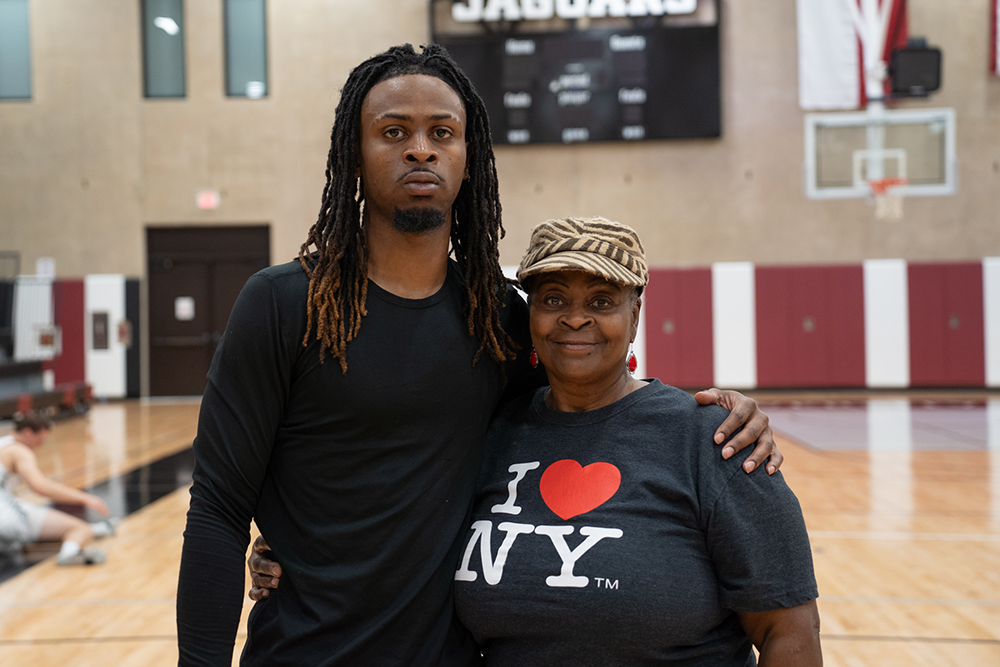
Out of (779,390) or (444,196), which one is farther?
(779,390)

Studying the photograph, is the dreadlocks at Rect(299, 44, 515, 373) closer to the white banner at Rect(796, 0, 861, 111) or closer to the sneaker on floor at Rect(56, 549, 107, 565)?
the sneaker on floor at Rect(56, 549, 107, 565)

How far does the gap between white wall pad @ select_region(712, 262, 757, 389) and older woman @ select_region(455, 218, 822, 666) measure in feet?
34.4

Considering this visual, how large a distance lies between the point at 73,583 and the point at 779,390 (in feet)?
33.1

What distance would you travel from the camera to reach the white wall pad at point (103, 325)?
470 inches

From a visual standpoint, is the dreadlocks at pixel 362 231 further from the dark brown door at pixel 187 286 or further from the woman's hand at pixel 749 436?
the dark brown door at pixel 187 286

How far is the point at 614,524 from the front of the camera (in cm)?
134

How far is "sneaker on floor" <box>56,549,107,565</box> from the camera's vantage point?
423 cm

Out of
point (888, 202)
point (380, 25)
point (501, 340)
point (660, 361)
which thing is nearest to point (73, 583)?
point (501, 340)

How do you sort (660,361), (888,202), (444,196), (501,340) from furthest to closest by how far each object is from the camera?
(660,361), (888,202), (501,340), (444,196)

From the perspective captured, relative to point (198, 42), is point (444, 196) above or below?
below

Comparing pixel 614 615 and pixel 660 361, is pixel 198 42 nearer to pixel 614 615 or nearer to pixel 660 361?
pixel 660 361

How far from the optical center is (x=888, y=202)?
1087cm

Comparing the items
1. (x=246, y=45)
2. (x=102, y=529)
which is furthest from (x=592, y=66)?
(x=102, y=529)

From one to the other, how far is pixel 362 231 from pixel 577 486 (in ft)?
2.03
